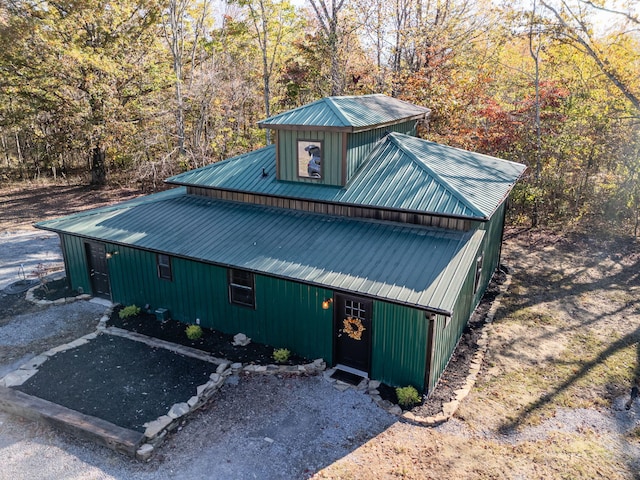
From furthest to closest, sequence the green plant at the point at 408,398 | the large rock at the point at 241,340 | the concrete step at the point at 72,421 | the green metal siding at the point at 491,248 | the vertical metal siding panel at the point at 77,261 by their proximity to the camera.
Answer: the vertical metal siding panel at the point at 77,261 → the green metal siding at the point at 491,248 → the large rock at the point at 241,340 → the green plant at the point at 408,398 → the concrete step at the point at 72,421

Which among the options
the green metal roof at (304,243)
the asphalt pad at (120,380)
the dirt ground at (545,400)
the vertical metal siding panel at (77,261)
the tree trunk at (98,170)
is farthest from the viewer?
the tree trunk at (98,170)

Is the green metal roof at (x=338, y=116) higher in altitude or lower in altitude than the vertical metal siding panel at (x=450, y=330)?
higher

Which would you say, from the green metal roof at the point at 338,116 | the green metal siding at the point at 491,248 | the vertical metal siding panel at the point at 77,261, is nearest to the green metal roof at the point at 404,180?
the green metal roof at the point at 338,116

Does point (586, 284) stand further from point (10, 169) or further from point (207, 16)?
point (10, 169)

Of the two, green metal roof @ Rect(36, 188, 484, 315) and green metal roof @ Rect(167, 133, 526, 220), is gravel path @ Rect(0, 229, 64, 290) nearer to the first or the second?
green metal roof @ Rect(36, 188, 484, 315)

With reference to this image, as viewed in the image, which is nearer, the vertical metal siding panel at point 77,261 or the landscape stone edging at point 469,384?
the landscape stone edging at point 469,384

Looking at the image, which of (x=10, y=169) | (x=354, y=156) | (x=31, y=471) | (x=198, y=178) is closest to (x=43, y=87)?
(x=10, y=169)

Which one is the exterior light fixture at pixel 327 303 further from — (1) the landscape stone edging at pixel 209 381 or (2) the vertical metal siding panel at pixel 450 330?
(2) the vertical metal siding panel at pixel 450 330
